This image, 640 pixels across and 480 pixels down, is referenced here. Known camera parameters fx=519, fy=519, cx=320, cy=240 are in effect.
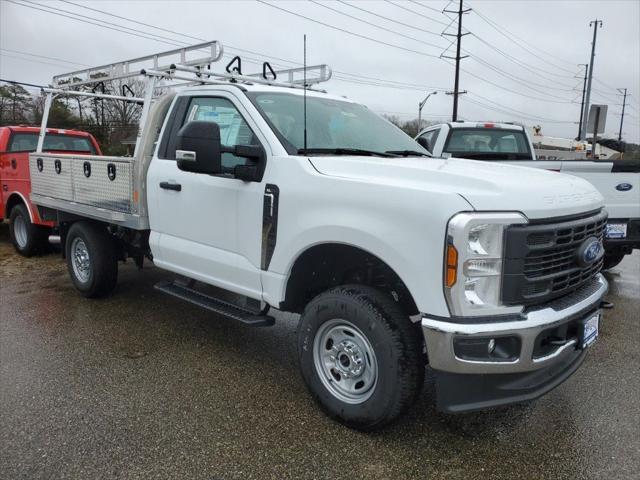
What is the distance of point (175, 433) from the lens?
10.3 ft

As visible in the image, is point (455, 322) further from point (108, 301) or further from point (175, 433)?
point (108, 301)

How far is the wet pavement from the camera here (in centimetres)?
285

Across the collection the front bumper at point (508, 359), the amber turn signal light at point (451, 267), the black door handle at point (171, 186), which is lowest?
the front bumper at point (508, 359)

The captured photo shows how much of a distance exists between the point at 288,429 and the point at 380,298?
1023 millimetres

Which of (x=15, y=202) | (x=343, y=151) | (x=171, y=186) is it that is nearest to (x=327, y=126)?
(x=343, y=151)

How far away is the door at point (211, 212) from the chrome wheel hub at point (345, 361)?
0.68 meters

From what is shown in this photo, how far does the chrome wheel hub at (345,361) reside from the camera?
3.08m

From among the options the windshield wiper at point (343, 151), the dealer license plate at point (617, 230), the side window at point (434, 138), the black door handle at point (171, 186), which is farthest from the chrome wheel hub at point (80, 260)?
the dealer license plate at point (617, 230)

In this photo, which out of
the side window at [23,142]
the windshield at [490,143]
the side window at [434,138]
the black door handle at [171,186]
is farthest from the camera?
the side window at [23,142]

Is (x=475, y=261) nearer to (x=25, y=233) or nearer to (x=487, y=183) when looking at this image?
(x=487, y=183)

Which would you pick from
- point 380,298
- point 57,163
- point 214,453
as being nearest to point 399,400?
point 380,298

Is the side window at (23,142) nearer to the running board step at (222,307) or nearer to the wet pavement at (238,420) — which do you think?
the wet pavement at (238,420)

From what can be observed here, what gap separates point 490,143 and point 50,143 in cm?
725

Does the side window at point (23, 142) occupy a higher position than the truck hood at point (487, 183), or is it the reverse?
the side window at point (23, 142)
